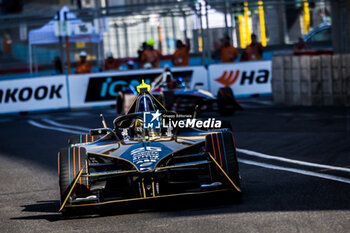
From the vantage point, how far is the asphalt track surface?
6.70 meters

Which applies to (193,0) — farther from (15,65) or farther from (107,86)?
(15,65)

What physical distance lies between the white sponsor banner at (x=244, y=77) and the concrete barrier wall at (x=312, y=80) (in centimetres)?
181

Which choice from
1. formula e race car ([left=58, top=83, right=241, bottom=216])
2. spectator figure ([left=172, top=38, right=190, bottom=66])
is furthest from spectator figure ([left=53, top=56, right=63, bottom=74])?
formula e race car ([left=58, top=83, right=241, bottom=216])

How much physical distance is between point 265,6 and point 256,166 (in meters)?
13.7

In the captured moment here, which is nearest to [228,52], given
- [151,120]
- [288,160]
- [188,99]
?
[188,99]

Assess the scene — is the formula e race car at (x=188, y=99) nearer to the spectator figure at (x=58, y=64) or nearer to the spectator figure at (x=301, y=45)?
the spectator figure at (x=301, y=45)

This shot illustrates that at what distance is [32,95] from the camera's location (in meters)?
22.5

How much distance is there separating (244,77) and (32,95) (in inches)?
246

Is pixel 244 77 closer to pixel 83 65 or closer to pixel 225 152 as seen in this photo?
pixel 83 65

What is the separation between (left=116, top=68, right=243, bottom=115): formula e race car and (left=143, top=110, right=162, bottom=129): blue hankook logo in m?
8.32

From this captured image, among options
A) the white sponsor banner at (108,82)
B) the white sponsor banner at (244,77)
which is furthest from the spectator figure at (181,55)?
the white sponsor banner at (244,77)

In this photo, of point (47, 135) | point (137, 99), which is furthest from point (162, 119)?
point (47, 135)

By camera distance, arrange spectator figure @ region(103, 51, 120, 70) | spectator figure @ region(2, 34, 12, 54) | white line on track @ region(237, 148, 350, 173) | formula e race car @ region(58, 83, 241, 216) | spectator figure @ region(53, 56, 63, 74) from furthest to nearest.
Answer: spectator figure @ region(2, 34, 12, 54)
spectator figure @ region(53, 56, 63, 74)
spectator figure @ region(103, 51, 120, 70)
white line on track @ region(237, 148, 350, 173)
formula e race car @ region(58, 83, 241, 216)

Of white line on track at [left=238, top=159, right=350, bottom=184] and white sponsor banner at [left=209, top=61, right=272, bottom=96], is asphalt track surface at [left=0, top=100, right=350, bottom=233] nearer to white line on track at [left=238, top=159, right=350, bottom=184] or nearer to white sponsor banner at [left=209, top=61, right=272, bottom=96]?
white line on track at [left=238, top=159, right=350, bottom=184]
